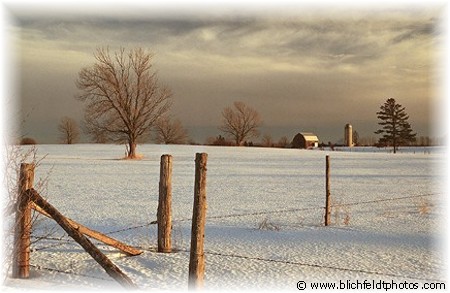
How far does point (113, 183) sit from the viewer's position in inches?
817

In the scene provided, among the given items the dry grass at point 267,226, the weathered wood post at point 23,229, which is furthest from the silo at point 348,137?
the weathered wood post at point 23,229

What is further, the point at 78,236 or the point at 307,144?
the point at 307,144

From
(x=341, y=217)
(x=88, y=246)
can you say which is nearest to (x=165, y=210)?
(x=88, y=246)

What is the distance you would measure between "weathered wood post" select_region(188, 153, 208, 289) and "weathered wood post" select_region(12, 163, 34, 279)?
2447mm

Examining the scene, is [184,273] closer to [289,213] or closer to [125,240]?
[125,240]

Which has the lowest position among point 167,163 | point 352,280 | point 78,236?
point 352,280

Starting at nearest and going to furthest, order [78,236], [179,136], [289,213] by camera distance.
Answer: [78,236] < [289,213] < [179,136]

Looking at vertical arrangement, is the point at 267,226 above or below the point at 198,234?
below

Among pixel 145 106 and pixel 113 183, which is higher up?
pixel 145 106

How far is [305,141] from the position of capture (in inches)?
3371

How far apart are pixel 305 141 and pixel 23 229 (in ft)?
265

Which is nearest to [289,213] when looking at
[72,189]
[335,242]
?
[335,242]

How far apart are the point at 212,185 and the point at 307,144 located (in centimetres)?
6678

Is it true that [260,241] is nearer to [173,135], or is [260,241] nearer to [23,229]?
[23,229]
